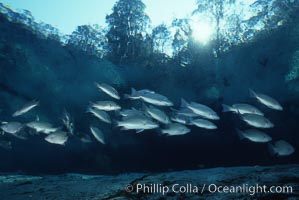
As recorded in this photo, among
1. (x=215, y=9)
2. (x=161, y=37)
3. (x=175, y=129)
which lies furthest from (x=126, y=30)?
(x=175, y=129)

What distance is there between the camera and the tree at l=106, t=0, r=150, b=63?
46.2 feet

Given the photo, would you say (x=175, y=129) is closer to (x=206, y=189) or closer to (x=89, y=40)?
(x=206, y=189)

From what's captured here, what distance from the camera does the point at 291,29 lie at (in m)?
11.1

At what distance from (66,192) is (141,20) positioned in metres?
13.7

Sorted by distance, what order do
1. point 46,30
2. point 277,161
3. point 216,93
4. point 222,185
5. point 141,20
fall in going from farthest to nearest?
point 141,20 → point 46,30 → point 216,93 → point 277,161 → point 222,185

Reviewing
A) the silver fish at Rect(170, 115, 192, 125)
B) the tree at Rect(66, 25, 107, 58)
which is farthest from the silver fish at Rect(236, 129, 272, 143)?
the tree at Rect(66, 25, 107, 58)

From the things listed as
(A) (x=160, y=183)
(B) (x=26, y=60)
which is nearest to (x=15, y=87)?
(B) (x=26, y=60)

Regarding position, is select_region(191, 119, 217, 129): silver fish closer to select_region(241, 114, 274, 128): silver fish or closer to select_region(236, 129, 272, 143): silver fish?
select_region(236, 129, 272, 143): silver fish

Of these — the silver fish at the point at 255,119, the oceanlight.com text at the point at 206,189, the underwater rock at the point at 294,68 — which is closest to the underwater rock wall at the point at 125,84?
the underwater rock at the point at 294,68

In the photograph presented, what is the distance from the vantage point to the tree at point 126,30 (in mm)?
14088

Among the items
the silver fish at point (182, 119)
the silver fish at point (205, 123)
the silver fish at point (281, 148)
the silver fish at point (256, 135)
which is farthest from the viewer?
the silver fish at point (182, 119)

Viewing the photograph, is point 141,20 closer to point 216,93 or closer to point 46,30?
point 46,30

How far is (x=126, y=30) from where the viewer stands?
1559 cm

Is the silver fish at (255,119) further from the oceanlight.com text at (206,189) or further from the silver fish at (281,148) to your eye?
the oceanlight.com text at (206,189)
